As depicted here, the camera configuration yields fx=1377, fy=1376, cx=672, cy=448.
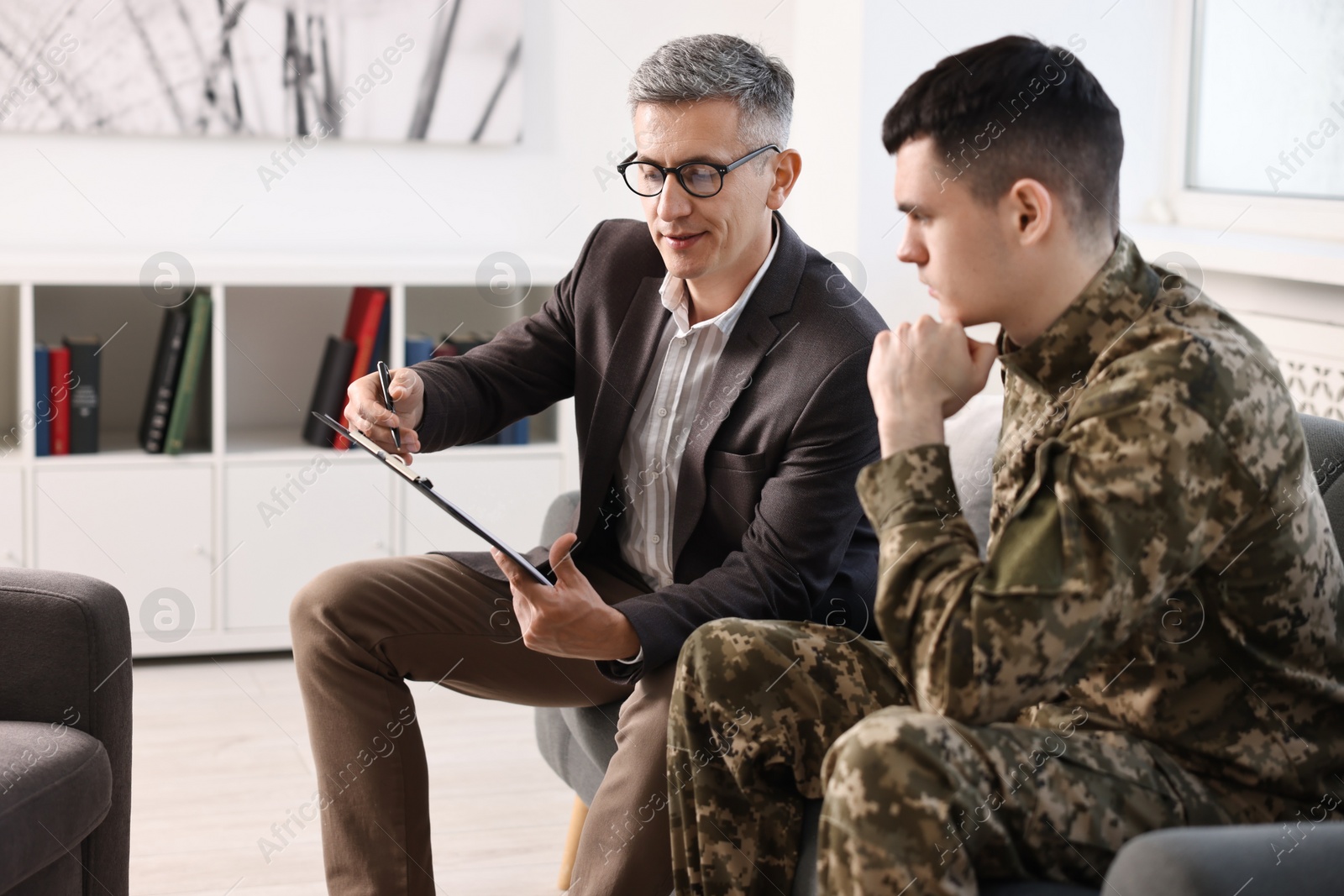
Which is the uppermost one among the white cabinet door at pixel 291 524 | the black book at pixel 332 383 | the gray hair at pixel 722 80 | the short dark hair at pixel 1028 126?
the gray hair at pixel 722 80

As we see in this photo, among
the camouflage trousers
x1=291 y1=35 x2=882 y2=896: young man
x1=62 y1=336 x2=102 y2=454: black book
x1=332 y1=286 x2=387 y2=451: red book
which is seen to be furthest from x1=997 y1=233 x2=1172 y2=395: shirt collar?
x1=62 y1=336 x2=102 y2=454: black book

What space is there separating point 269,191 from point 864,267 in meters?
1.47

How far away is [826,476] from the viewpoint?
171 centimetres

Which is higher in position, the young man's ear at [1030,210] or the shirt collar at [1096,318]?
the young man's ear at [1030,210]

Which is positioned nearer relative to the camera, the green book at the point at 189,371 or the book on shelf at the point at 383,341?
the green book at the point at 189,371

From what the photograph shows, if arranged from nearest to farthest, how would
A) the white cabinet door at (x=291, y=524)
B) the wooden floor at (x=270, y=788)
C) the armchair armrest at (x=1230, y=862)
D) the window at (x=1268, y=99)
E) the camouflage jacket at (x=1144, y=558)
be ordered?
the armchair armrest at (x=1230, y=862) → the camouflage jacket at (x=1144, y=558) → the wooden floor at (x=270, y=788) → the window at (x=1268, y=99) → the white cabinet door at (x=291, y=524)

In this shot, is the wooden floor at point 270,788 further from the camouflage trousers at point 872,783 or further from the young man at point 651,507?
the camouflage trousers at point 872,783

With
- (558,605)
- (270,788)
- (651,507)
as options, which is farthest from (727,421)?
(270,788)

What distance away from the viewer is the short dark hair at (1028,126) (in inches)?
48.3

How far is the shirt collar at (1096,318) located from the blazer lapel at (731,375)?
59 centimetres

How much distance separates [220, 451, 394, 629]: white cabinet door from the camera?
3.12 m

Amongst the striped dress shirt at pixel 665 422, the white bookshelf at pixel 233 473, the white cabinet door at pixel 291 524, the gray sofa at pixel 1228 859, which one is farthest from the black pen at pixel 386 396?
the white cabinet door at pixel 291 524

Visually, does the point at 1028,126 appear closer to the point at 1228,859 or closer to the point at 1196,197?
the point at 1228,859

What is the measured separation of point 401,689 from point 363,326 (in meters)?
1.55
